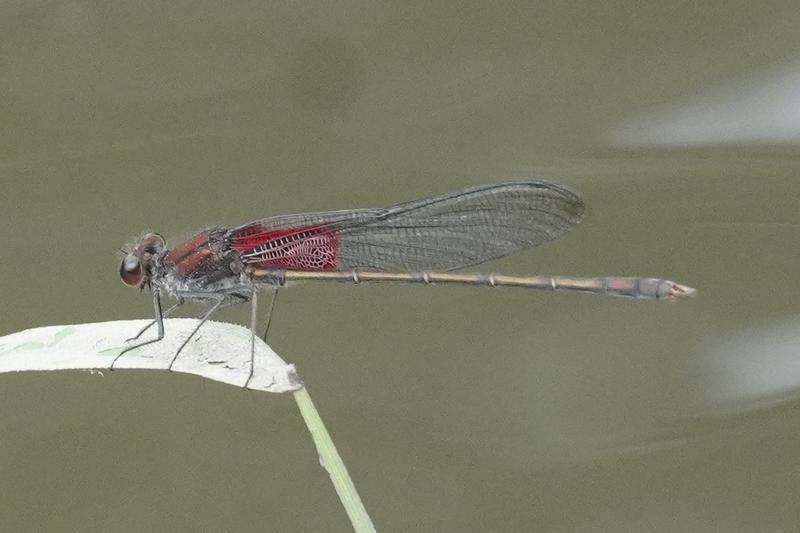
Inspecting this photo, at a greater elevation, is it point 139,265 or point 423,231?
point 423,231

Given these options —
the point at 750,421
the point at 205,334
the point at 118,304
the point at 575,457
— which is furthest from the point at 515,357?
the point at 118,304

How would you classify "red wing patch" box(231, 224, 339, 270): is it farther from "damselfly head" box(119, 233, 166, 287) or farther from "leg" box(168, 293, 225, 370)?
"damselfly head" box(119, 233, 166, 287)

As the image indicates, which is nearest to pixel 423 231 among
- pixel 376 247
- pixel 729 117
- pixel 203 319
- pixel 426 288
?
pixel 376 247

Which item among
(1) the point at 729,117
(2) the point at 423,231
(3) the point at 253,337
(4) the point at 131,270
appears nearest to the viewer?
(3) the point at 253,337

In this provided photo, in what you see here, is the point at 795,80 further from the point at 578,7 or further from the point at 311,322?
the point at 311,322

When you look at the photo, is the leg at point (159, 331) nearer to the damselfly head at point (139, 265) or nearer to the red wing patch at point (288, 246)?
the damselfly head at point (139, 265)

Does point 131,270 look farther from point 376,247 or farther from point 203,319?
point 376,247

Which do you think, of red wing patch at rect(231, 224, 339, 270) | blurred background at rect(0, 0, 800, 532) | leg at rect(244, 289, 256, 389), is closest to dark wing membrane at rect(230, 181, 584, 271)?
red wing patch at rect(231, 224, 339, 270)
